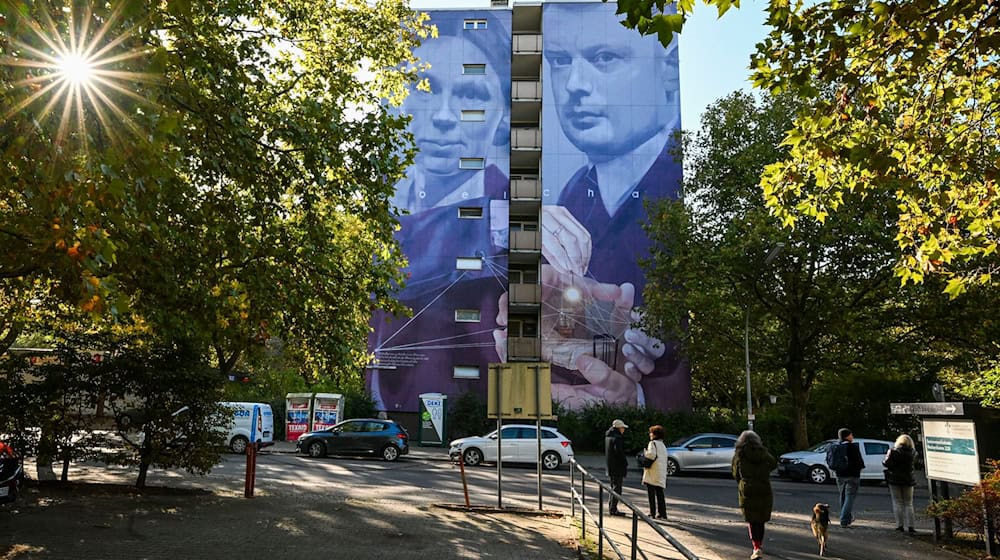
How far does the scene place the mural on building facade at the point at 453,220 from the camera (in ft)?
111

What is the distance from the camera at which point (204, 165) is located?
30.0ft

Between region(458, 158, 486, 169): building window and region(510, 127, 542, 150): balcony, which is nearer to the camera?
region(458, 158, 486, 169): building window

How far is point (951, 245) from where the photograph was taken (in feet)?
26.2

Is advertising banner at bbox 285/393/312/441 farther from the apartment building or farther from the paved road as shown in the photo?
the paved road

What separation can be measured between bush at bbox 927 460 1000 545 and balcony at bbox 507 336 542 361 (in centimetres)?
2514

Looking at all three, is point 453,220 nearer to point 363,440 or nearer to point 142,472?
point 363,440

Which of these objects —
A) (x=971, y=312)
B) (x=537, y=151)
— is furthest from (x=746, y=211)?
(x=537, y=151)

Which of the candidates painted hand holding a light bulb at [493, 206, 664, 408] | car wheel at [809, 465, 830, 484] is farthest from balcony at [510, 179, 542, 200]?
car wheel at [809, 465, 830, 484]

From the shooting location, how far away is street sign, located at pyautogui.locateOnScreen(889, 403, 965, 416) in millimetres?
9865

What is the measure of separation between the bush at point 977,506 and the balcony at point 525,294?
25544mm

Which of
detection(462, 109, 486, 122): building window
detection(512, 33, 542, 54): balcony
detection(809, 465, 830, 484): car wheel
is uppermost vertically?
detection(512, 33, 542, 54): balcony

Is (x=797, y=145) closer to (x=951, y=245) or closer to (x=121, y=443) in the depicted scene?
(x=951, y=245)

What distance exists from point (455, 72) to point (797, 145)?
31.3m

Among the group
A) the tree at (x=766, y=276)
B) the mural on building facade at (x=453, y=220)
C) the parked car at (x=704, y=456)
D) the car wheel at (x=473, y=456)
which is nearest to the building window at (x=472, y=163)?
the mural on building facade at (x=453, y=220)
